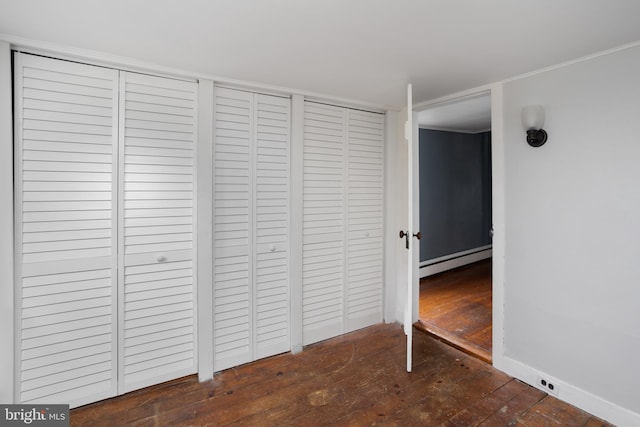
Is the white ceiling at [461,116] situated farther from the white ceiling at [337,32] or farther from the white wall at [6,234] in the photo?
the white wall at [6,234]

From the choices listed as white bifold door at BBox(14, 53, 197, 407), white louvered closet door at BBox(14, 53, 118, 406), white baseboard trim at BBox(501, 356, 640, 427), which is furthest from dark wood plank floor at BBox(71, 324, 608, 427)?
white louvered closet door at BBox(14, 53, 118, 406)

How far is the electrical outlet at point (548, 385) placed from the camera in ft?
6.61

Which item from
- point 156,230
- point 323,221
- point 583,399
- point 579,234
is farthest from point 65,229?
point 583,399

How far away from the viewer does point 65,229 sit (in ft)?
6.07

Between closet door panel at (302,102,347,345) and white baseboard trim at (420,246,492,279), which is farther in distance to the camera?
white baseboard trim at (420,246,492,279)

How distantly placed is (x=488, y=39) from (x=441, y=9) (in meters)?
0.44

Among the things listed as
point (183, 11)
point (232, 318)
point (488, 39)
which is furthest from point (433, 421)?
point (183, 11)

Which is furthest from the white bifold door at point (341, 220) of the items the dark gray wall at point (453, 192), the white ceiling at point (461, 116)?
the dark gray wall at point (453, 192)

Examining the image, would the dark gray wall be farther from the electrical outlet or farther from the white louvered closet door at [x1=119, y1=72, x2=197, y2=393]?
the white louvered closet door at [x1=119, y1=72, x2=197, y2=393]

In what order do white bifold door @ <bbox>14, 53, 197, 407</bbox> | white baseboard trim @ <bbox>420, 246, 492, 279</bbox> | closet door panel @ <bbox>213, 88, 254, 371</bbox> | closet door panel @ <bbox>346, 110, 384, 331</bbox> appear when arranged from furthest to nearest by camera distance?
white baseboard trim @ <bbox>420, 246, 492, 279</bbox> → closet door panel @ <bbox>346, 110, 384, 331</bbox> → closet door panel @ <bbox>213, 88, 254, 371</bbox> → white bifold door @ <bbox>14, 53, 197, 407</bbox>

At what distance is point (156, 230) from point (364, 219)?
5.62 ft

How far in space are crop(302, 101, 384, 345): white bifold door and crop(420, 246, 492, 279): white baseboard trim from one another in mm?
1668

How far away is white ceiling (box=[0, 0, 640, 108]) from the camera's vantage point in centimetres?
136

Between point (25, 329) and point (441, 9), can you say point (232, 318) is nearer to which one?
point (25, 329)
